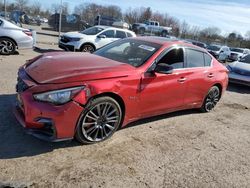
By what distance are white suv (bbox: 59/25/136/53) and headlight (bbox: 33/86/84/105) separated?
1056cm

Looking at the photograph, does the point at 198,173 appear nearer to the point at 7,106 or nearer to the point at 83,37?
the point at 7,106

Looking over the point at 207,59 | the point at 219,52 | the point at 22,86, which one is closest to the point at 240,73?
the point at 207,59

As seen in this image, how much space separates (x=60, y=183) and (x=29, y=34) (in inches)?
374

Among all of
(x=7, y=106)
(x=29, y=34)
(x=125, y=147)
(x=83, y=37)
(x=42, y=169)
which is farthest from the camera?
(x=83, y=37)

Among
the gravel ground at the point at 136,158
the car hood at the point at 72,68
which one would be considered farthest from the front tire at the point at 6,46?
the car hood at the point at 72,68

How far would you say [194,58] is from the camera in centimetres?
614

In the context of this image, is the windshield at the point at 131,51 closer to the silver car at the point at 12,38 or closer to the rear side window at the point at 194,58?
the rear side window at the point at 194,58

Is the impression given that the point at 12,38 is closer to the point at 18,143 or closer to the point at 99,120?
the point at 18,143

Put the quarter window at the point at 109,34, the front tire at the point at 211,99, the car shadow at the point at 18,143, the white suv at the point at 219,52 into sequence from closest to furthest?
the car shadow at the point at 18,143 → the front tire at the point at 211,99 → the quarter window at the point at 109,34 → the white suv at the point at 219,52

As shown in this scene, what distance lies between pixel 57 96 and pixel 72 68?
0.65 meters

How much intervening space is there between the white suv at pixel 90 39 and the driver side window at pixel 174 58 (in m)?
9.10

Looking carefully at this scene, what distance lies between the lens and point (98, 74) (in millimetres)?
4273

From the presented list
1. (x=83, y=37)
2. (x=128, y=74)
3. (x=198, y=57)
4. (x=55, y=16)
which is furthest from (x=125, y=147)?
(x=55, y=16)

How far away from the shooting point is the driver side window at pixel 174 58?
17.6 feet
